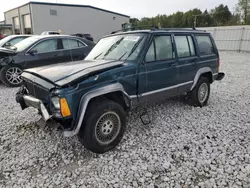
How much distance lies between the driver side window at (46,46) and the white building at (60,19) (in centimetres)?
2096

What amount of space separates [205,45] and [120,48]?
230cm

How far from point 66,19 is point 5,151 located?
89.8 feet

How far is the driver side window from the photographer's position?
6.84 meters

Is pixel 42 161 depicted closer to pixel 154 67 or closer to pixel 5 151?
pixel 5 151

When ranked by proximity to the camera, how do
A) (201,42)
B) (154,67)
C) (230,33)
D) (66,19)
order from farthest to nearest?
(66,19) < (230,33) < (201,42) < (154,67)

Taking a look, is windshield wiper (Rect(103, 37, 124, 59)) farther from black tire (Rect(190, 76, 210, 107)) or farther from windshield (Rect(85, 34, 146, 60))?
black tire (Rect(190, 76, 210, 107))

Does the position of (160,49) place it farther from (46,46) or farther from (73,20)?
(73,20)

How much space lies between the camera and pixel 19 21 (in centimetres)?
2789

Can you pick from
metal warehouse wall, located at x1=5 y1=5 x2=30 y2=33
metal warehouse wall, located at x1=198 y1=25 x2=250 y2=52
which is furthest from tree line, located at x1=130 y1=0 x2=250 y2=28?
metal warehouse wall, located at x1=198 y1=25 x2=250 y2=52

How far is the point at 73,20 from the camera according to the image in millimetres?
27984

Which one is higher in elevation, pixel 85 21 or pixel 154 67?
pixel 85 21

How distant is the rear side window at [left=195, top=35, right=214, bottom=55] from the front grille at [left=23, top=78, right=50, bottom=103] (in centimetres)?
346

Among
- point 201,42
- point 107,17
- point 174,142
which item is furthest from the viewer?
point 107,17

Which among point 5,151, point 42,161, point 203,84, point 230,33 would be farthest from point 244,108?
point 230,33
